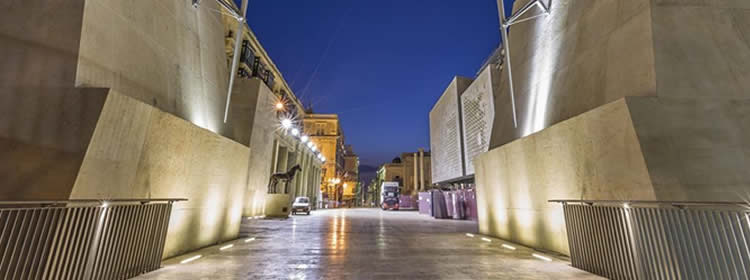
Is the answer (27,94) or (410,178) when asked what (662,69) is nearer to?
(27,94)

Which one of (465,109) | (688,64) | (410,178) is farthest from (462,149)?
(410,178)

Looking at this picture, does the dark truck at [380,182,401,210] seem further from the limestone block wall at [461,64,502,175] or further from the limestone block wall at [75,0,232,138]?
the limestone block wall at [75,0,232,138]

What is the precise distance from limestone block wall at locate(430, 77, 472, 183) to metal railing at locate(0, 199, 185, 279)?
986 inches

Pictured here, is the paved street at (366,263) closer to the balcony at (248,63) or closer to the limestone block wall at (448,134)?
the balcony at (248,63)

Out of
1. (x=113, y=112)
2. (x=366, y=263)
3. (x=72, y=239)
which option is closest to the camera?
(x=72, y=239)

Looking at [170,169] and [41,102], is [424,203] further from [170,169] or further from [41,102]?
[41,102]

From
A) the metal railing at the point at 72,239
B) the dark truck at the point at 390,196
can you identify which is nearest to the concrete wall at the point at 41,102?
the metal railing at the point at 72,239

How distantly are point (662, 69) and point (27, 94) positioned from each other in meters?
9.36

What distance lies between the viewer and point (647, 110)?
434 centimetres

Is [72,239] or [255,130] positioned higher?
[255,130]

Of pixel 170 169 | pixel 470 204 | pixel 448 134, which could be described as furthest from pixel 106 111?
pixel 448 134

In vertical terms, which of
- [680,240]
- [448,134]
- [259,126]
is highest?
[448,134]

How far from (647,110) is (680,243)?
193 centimetres

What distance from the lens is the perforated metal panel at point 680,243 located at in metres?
3.41
